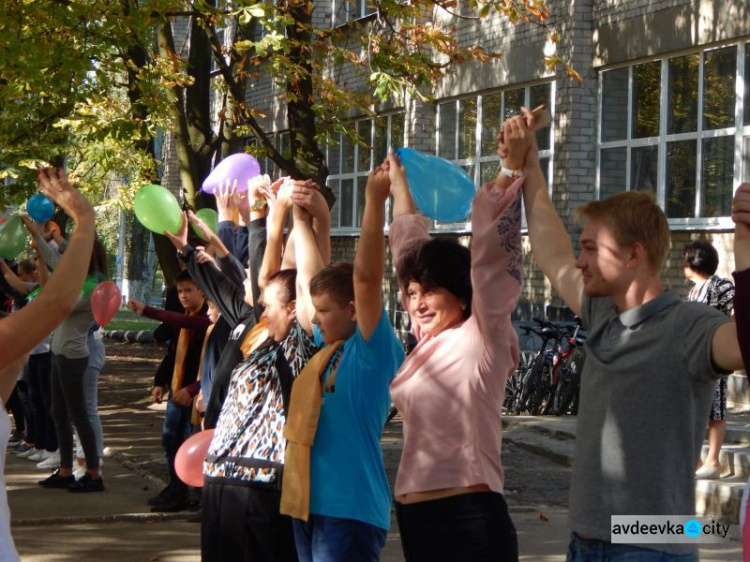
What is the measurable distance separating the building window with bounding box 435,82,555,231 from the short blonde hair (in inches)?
562

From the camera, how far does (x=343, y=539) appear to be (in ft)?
14.2

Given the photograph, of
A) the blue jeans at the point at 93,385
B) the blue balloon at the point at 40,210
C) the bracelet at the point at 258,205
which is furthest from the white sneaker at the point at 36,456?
the bracelet at the point at 258,205

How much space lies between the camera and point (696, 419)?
3.37m

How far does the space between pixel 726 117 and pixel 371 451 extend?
11231mm

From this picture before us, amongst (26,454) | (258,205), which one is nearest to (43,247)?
(26,454)

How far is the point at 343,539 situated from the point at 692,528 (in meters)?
1.39

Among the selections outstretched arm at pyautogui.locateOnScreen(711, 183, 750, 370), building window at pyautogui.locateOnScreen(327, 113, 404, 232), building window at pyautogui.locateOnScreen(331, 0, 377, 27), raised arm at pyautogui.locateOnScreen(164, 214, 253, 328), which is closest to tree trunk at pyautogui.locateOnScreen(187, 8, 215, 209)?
building window at pyautogui.locateOnScreen(327, 113, 404, 232)

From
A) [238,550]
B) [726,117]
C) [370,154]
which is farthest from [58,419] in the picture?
[370,154]

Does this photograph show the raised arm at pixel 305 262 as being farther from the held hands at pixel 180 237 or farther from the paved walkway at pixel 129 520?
the paved walkway at pixel 129 520

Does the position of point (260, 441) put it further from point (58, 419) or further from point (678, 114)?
point (678, 114)

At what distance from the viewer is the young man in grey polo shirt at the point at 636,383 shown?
10.9 ft

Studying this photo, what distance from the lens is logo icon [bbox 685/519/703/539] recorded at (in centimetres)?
331

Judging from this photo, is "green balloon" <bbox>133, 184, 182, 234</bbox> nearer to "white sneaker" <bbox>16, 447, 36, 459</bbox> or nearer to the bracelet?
the bracelet

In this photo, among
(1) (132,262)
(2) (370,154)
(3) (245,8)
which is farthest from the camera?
(1) (132,262)
